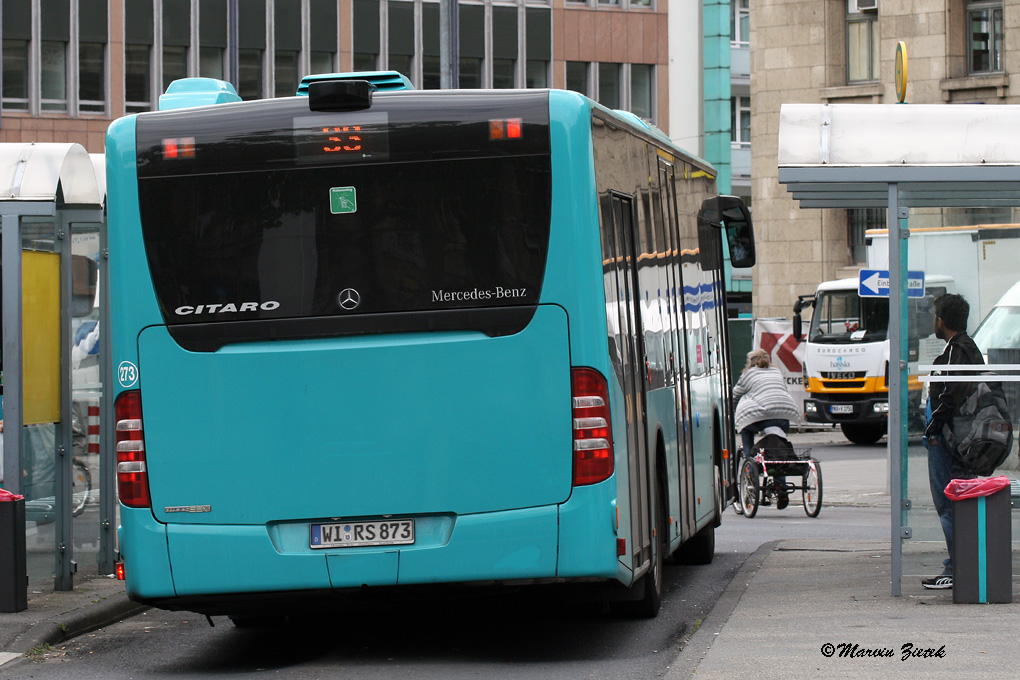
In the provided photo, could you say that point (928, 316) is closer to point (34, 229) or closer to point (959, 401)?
point (959, 401)

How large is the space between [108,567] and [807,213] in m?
30.4

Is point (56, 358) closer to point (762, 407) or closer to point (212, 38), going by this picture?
point (762, 407)

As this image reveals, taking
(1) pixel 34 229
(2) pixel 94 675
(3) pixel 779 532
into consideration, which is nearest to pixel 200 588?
(2) pixel 94 675

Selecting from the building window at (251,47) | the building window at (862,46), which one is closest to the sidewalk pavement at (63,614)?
the building window at (862,46)

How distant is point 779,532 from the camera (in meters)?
16.8

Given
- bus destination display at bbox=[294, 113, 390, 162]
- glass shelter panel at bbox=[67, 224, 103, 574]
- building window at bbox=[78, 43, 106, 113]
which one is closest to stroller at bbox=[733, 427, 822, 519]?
glass shelter panel at bbox=[67, 224, 103, 574]

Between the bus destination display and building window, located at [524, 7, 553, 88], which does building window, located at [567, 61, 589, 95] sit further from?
the bus destination display

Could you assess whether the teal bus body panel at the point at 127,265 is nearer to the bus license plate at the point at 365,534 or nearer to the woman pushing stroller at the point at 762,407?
the bus license plate at the point at 365,534

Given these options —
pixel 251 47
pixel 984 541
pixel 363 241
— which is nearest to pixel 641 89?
pixel 251 47

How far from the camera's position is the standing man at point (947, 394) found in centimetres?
1042

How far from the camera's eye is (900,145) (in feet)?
33.4

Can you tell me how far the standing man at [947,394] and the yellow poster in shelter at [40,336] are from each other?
5.95 meters

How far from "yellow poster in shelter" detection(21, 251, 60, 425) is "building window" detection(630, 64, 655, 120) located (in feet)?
143

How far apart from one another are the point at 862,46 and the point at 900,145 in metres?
32.2
